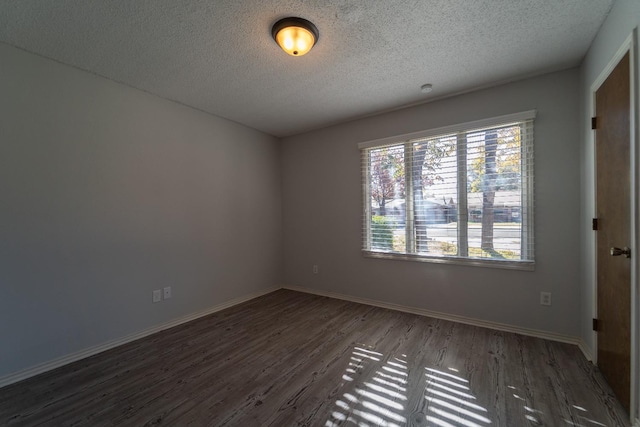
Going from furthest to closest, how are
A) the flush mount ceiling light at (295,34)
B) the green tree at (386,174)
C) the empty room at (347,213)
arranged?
the green tree at (386,174)
the flush mount ceiling light at (295,34)
the empty room at (347,213)

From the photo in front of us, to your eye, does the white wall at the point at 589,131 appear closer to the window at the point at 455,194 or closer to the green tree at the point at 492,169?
the window at the point at 455,194

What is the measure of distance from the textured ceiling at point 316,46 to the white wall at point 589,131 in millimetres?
107

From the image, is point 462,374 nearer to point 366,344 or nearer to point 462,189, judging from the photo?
point 366,344

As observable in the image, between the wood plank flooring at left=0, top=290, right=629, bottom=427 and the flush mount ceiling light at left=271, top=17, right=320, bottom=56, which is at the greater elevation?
the flush mount ceiling light at left=271, top=17, right=320, bottom=56

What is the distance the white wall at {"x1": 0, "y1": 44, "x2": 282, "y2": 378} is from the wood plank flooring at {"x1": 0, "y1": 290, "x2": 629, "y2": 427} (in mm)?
402

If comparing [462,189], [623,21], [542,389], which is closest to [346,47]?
[623,21]

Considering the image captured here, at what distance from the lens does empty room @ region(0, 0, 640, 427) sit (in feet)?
5.60

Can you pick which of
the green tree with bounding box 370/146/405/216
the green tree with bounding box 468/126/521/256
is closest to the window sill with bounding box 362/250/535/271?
the green tree with bounding box 468/126/521/256

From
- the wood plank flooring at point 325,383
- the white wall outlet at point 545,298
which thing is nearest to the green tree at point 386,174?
the wood plank flooring at point 325,383

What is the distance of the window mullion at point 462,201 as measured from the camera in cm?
291

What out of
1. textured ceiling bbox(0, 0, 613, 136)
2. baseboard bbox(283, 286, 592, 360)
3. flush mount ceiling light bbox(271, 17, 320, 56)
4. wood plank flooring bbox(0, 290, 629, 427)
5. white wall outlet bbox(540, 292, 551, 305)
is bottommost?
wood plank flooring bbox(0, 290, 629, 427)

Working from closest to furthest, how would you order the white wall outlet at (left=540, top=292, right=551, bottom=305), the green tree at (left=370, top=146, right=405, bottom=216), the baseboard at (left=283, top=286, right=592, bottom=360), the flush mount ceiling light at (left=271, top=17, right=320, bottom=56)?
the flush mount ceiling light at (left=271, top=17, right=320, bottom=56), the baseboard at (left=283, top=286, right=592, bottom=360), the white wall outlet at (left=540, top=292, right=551, bottom=305), the green tree at (left=370, top=146, right=405, bottom=216)

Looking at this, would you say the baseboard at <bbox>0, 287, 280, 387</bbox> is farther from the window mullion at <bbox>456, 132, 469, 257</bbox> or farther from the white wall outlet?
the white wall outlet

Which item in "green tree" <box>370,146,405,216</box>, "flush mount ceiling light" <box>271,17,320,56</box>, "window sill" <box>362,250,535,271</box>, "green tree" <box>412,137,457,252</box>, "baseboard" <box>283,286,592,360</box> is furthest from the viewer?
"green tree" <box>370,146,405,216</box>
